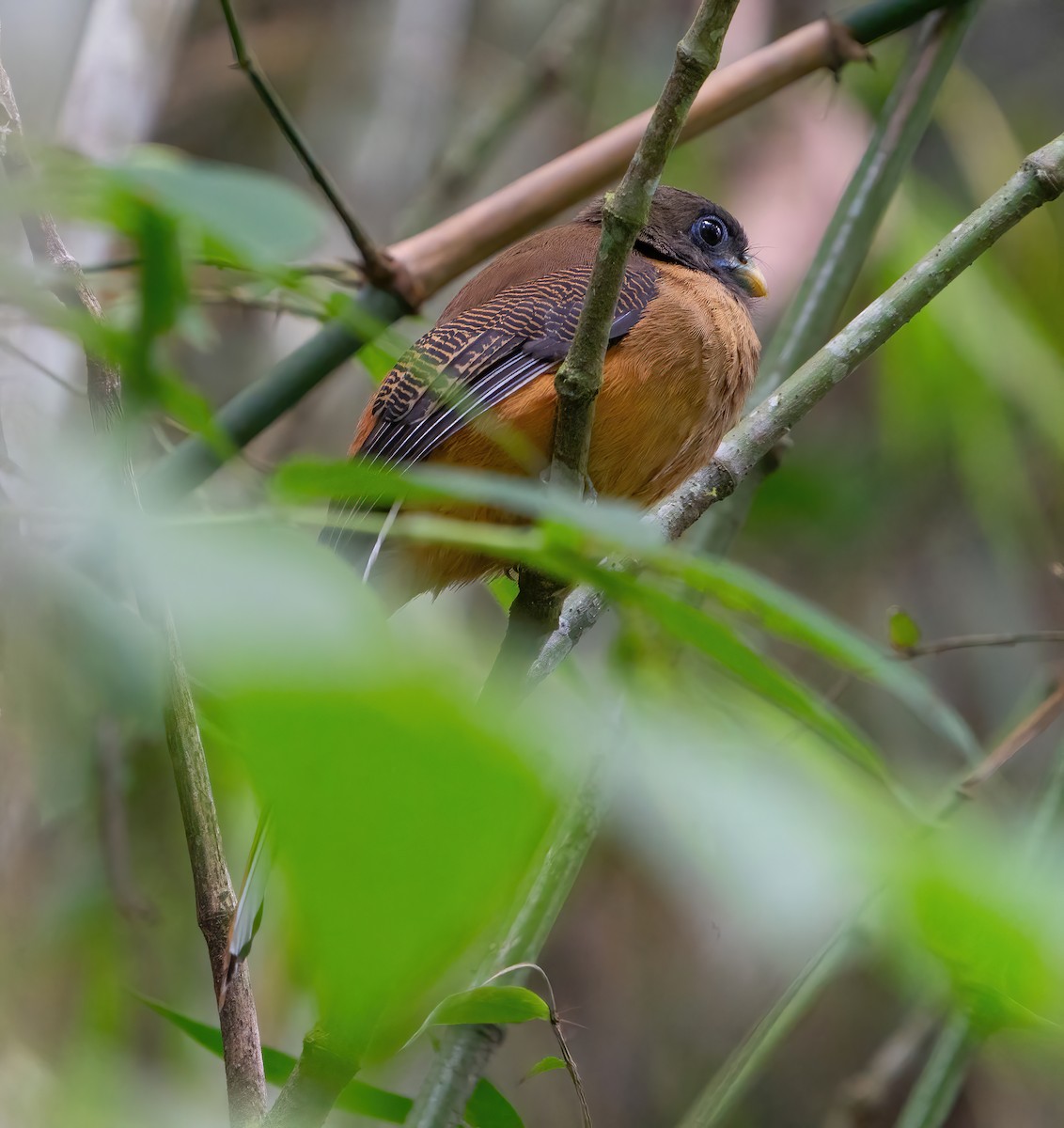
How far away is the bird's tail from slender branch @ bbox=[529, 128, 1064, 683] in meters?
0.46

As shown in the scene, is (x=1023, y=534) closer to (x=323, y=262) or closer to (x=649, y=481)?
(x=649, y=481)

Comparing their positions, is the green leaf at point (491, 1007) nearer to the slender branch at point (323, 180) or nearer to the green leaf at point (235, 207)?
the green leaf at point (235, 207)

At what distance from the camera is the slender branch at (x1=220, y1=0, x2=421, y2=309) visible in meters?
2.06

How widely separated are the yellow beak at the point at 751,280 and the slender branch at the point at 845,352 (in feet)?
5.70

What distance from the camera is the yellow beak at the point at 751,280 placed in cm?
355

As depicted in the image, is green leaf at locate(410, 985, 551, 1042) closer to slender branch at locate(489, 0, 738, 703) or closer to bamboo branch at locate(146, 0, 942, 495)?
slender branch at locate(489, 0, 738, 703)

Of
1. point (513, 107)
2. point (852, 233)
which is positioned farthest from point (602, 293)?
point (513, 107)

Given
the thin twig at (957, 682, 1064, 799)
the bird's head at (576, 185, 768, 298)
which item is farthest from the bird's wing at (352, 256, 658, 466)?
the thin twig at (957, 682, 1064, 799)

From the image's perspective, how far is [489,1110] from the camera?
1.57 metres

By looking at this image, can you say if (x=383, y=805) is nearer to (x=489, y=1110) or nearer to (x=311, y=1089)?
(x=311, y=1089)

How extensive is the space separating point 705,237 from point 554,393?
1.17 metres

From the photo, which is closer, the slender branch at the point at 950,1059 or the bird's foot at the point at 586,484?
the bird's foot at the point at 586,484

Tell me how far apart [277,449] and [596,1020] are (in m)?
2.14

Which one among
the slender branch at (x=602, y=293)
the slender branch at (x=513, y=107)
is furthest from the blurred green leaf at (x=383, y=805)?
the slender branch at (x=513, y=107)
